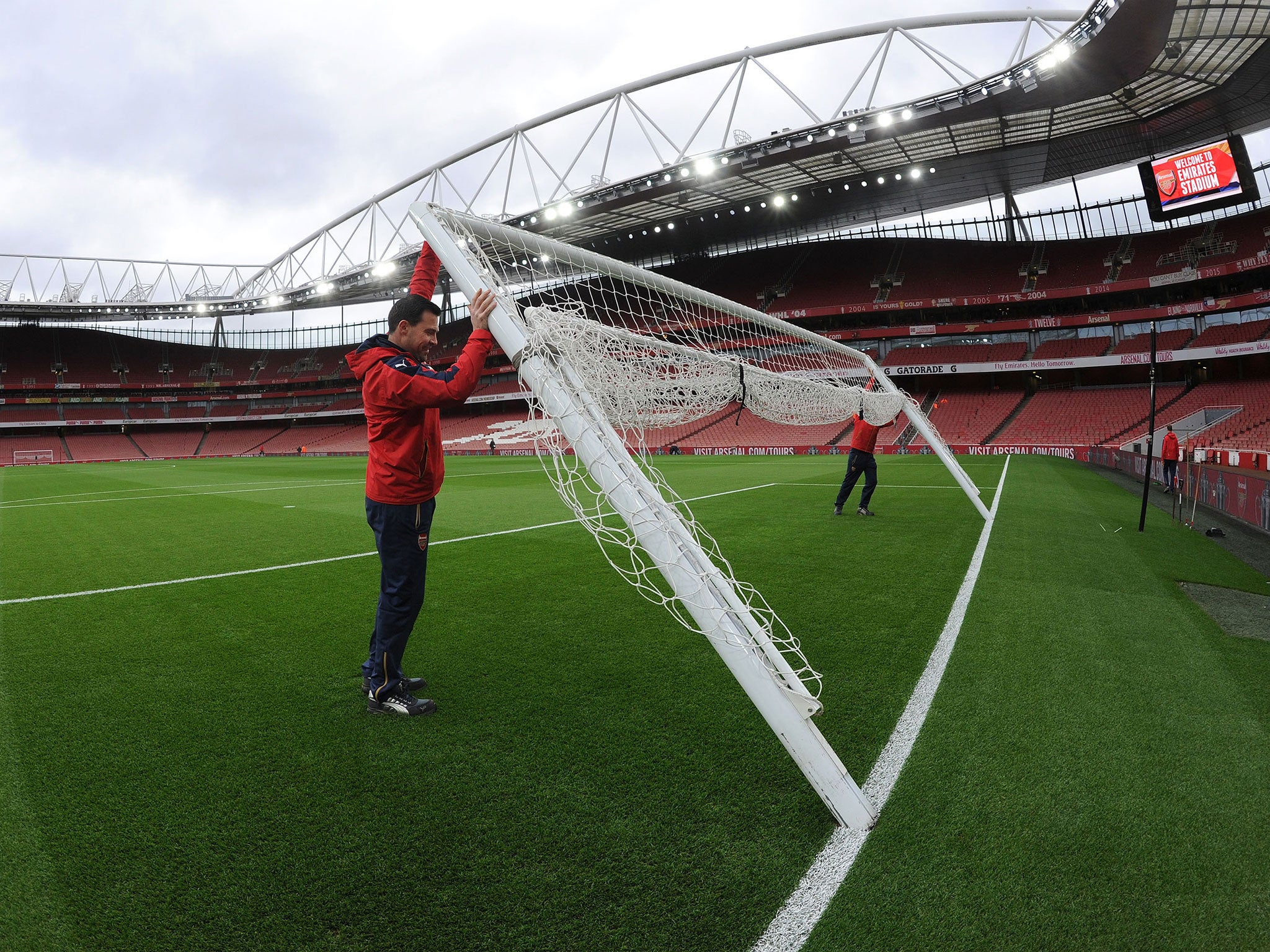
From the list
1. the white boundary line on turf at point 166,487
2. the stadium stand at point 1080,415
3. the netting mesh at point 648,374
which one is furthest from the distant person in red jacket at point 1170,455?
the stadium stand at point 1080,415

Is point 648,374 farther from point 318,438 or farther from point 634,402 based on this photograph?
point 318,438

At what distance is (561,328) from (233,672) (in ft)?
9.21

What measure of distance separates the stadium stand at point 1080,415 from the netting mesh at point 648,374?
28978 millimetres

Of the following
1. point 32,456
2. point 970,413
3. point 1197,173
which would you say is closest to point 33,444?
point 32,456

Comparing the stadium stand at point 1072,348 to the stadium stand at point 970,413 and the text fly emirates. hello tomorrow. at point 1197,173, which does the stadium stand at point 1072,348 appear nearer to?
the stadium stand at point 970,413

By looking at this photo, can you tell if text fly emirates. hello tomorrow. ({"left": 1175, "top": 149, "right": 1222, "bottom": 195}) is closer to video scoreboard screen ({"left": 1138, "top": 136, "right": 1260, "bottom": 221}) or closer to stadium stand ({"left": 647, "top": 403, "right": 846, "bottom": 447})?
video scoreboard screen ({"left": 1138, "top": 136, "right": 1260, "bottom": 221})

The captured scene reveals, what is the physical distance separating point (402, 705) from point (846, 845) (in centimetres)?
217

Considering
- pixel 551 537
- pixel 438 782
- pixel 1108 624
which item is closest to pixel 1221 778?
pixel 1108 624

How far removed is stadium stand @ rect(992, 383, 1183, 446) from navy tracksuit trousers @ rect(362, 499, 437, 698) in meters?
36.7

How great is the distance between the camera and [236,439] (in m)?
63.6

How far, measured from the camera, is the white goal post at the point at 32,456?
54.1m

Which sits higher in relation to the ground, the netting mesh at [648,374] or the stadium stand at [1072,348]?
the stadium stand at [1072,348]

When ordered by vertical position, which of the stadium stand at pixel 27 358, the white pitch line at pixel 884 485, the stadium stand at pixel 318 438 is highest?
the stadium stand at pixel 27 358

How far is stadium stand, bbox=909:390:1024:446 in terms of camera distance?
36.2m
